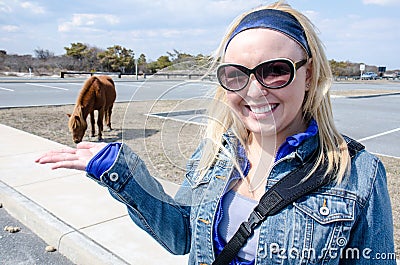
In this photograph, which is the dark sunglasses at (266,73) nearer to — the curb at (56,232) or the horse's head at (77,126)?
the curb at (56,232)

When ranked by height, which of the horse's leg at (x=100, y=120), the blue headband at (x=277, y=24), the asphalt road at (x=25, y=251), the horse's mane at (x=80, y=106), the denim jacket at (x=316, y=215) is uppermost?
the blue headband at (x=277, y=24)

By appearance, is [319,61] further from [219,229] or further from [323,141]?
[219,229]

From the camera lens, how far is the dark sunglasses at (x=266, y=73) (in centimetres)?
117

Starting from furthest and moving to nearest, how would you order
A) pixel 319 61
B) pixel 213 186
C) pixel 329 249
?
pixel 213 186 < pixel 319 61 < pixel 329 249

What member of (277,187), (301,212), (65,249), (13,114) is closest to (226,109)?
(277,187)

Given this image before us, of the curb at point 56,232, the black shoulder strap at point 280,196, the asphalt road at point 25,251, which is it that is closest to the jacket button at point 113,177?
the black shoulder strap at point 280,196

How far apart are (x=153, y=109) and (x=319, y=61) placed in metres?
0.60

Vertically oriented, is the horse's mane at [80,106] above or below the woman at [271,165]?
below

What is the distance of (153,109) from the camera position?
1.27 m

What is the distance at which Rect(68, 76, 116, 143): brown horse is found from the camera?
22.9 feet

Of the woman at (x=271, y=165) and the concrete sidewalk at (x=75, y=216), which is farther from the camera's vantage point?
the concrete sidewalk at (x=75, y=216)

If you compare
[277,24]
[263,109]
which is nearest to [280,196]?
[263,109]

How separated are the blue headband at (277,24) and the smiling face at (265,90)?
0.05ft

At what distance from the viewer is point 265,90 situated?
1.20m
